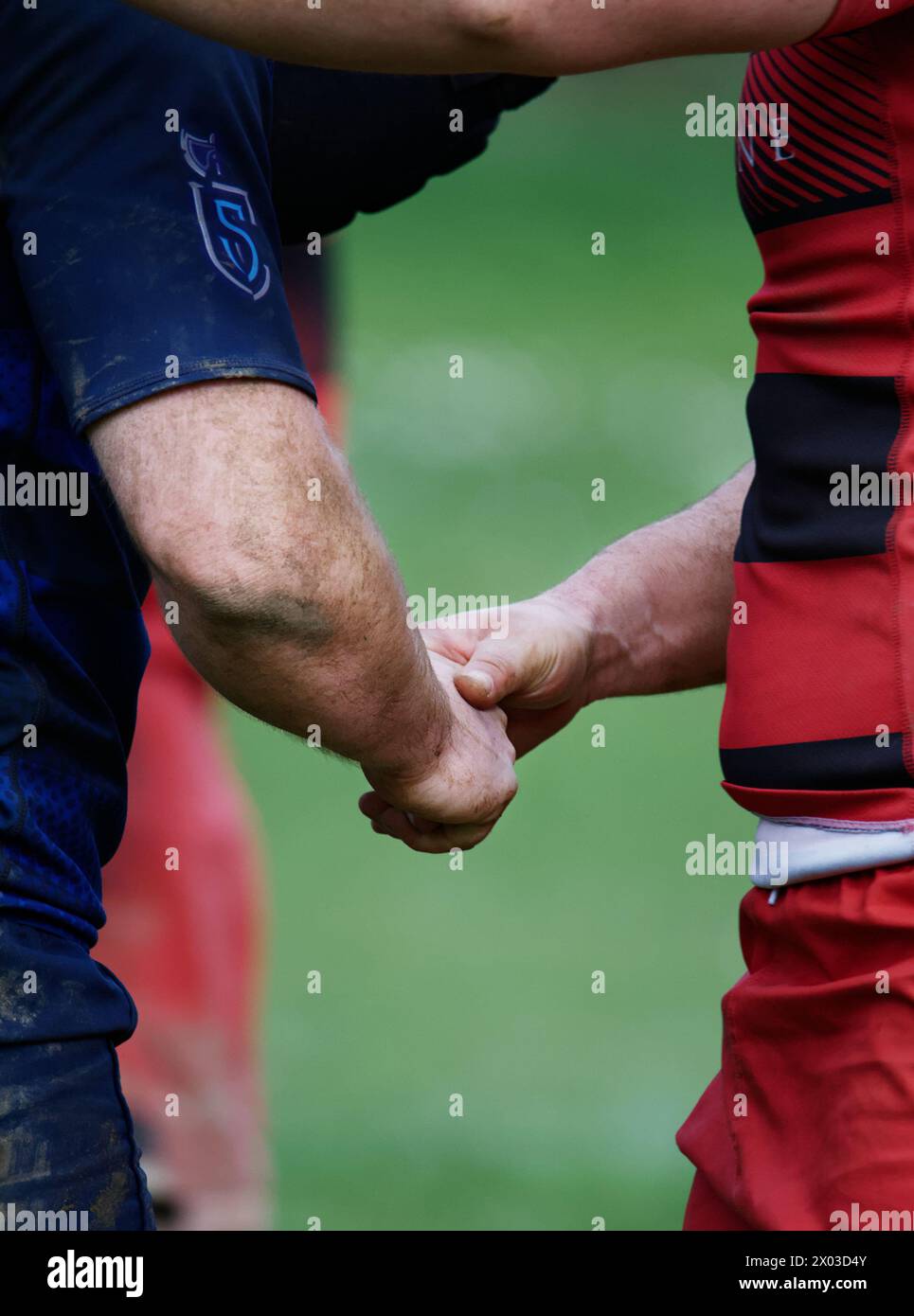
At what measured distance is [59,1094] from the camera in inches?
72.2

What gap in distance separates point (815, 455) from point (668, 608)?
600 millimetres

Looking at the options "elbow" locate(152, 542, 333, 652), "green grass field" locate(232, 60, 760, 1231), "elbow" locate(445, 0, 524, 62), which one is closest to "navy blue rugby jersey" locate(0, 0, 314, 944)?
"elbow" locate(152, 542, 333, 652)

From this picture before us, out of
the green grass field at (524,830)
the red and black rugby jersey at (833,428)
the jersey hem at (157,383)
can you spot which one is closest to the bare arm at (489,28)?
the red and black rugby jersey at (833,428)

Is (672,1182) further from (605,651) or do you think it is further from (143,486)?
(143,486)

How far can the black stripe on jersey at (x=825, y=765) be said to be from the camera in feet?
5.79

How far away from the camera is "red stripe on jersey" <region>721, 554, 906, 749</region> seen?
178 centimetres

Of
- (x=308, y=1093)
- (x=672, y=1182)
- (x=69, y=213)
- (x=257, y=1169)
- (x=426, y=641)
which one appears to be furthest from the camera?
(x=308, y=1093)

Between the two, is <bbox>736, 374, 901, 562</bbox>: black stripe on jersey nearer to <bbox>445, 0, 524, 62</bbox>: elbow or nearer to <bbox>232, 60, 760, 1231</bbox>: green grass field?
<bbox>445, 0, 524, 62</bbox>: elbow

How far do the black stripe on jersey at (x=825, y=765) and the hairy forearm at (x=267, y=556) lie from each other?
1.04 ft

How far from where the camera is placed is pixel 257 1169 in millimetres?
4008

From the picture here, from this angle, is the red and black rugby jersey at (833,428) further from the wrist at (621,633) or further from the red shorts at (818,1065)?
the wrist at (621,633)

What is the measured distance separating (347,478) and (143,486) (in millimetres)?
198

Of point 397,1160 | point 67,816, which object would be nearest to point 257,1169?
point 397,1160

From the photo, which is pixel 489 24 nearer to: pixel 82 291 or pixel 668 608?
pixel 82 291
